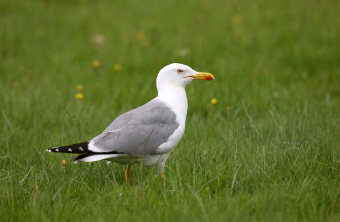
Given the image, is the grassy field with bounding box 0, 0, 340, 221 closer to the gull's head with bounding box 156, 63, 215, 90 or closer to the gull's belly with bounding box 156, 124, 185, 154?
the gull's belly with bounding box 156, 124, 185, 154

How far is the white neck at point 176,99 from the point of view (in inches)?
142

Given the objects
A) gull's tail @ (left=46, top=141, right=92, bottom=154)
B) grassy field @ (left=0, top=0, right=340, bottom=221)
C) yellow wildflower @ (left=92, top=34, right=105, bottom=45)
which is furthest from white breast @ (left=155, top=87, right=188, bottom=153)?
yellow wildflower @ (left=92, top=34, right=105, bottom=45)

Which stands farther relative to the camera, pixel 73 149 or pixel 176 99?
pixel 176 99

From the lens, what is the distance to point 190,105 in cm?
534

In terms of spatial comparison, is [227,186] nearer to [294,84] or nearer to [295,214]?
A: [295,214]

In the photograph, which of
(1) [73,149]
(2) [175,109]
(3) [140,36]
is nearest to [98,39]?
(3) [140,36]

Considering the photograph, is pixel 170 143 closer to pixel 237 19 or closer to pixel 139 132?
pixel 139 132

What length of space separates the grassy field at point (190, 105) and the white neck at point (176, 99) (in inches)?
14.6

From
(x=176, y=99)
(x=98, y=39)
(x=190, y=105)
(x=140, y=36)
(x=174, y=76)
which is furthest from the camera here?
(x=98, y=39)

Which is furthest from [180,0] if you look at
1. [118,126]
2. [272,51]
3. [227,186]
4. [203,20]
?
[227,186]

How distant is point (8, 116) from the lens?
4.92 meters

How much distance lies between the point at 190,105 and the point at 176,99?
5.37 ft

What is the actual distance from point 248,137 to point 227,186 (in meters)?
1.38

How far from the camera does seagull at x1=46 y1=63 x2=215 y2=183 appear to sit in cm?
309
